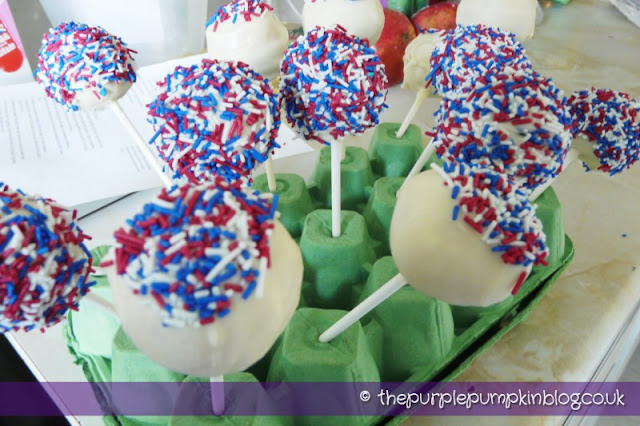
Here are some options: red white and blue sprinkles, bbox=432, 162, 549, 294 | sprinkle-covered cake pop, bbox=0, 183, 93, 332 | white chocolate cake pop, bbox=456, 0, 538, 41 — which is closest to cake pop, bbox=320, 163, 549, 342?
red white and blue sprinkles, bbox=432, 162, 549, 294

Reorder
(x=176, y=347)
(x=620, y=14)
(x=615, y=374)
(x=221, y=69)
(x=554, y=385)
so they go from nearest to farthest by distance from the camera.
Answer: (x=176, y=347) < (x=221, y=69) < (x=554, y=385) < (x=615, y=374) < (x=620, y=14)

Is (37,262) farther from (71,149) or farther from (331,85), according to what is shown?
(71,149)

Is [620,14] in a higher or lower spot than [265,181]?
lower

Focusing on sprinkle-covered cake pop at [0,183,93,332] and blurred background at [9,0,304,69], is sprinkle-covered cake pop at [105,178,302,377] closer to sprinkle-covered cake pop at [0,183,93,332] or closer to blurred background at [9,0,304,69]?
sprinkle-covered cake pop at [0,183,93,332]

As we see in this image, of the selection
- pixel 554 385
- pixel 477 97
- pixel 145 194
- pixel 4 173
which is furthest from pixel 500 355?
pixel 4 173

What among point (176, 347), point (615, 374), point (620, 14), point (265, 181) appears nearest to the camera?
point (176, 347)

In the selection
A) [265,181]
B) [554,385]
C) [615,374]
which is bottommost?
[615,374]

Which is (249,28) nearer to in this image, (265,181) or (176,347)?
(265,181)
